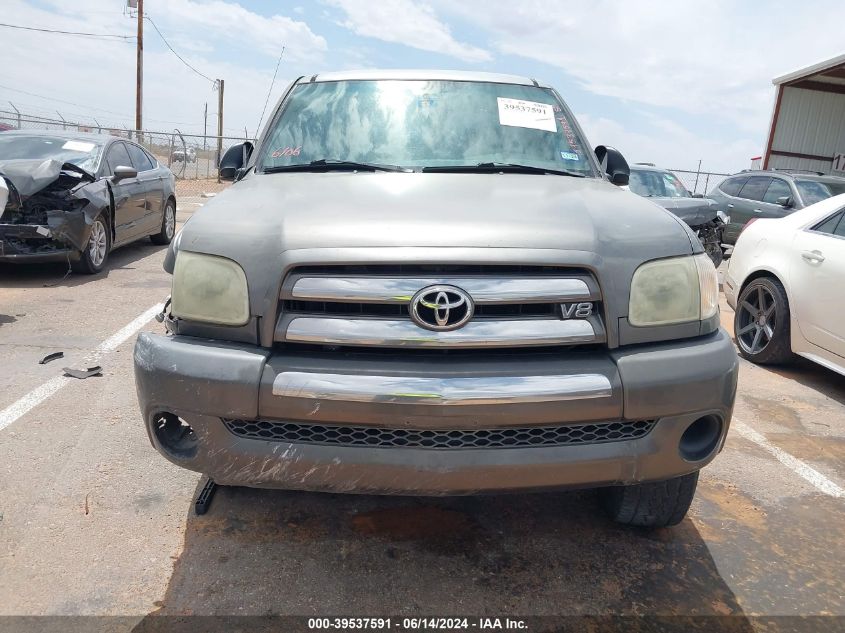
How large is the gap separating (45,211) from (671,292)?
6687 millimetres

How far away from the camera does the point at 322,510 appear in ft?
9.58

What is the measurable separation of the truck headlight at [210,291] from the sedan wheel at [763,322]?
4349mm

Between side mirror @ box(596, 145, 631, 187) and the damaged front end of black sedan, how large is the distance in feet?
17.8

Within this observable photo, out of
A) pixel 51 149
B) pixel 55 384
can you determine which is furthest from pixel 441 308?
pixel 51 149

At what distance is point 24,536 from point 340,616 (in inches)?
51.7

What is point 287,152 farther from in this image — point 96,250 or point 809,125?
point 809,125

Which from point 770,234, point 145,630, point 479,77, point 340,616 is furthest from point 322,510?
point 770,234

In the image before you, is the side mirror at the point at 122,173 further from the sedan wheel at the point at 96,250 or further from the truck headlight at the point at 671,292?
the truck headlight at the point at 671,292

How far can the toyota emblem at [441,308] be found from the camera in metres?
2.09

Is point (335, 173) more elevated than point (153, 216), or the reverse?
point (335, 173)

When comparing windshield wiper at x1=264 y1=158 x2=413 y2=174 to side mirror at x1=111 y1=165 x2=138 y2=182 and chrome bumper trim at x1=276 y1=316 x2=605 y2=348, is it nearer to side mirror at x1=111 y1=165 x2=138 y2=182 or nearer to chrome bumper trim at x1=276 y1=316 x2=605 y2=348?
chrome bumper trim at x1=276 y1=316 x2=605 y2=348

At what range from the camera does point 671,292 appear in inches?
90.2

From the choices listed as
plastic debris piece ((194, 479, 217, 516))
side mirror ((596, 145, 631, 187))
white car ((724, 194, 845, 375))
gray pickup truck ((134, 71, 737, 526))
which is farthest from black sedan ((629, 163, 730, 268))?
plastic debris piece ((194, 479, 217, 516))

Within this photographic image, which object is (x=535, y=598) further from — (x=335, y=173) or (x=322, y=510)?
(x=335, y=173)
